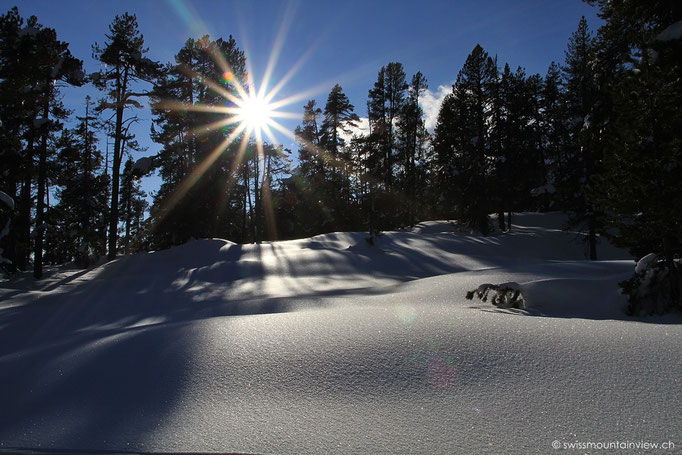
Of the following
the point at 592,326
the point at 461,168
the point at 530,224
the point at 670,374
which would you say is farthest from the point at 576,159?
the point at 670,374

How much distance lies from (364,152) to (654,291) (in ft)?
86.2

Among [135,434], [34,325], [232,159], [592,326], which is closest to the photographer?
[135,434]


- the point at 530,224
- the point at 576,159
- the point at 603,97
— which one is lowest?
the point at 530,224

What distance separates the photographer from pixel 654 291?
5.97m

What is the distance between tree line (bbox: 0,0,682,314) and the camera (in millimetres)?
6523

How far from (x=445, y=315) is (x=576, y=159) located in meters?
16.6

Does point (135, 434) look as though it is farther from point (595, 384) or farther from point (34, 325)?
point (34, 325)

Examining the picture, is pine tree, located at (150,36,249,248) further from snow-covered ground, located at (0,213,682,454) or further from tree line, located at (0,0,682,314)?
snow-covered ground, located at (0,213,682,454)

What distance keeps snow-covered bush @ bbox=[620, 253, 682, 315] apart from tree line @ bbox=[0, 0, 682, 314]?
0.06 m

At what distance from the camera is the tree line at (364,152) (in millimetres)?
6523

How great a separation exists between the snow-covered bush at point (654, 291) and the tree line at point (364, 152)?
0.06m

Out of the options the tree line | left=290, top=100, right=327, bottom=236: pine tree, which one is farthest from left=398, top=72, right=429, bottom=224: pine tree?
left=290, top=100, right=327, bottom=236: pine tree

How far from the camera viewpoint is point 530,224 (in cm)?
2516

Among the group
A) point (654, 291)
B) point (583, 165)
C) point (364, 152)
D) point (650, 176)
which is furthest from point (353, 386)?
point (364, 152)
